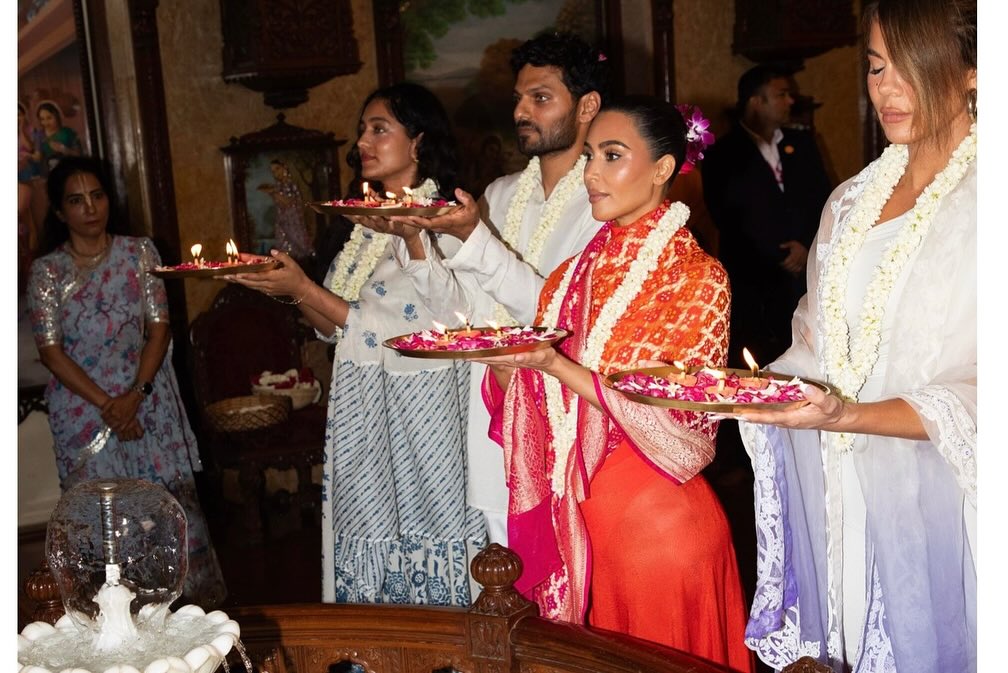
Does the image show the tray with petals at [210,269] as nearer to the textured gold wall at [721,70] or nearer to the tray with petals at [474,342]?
the tray with petals at [474,342]

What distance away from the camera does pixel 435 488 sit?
3668mm

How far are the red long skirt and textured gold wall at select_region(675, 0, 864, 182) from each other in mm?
5272

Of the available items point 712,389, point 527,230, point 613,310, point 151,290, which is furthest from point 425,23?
point 712,389

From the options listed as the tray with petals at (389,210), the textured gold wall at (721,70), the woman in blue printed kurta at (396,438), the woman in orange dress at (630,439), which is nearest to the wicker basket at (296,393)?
the woman in blue printed kurta at (396,438)

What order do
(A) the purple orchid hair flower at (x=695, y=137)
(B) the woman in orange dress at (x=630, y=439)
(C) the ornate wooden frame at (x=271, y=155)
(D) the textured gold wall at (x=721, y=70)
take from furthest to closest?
(D) the textured gold wall at (x=721, y=70)
(C) the ornate wooden frame at (x=271, y=155)
(A) the purple orchid hair flower at (x=695, y=137)
(B) the woman in orange dress at (x=630, y=439)

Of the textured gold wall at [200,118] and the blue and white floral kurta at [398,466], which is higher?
the textured gold wall at [200,118]

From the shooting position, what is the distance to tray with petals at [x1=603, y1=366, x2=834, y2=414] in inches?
79.0

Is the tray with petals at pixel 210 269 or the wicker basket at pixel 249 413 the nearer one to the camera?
the tray with petals at pixel 210 269

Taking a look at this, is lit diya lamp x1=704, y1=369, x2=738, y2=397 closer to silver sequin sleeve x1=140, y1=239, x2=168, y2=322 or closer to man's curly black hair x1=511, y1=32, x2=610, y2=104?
man's curly black hair x1=511, y1=32, x2=610, y2=104

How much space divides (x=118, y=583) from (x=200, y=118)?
4.58 m

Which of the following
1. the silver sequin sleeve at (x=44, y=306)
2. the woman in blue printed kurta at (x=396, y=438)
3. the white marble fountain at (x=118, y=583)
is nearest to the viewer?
the white marble fountain at (x=118, y=583)

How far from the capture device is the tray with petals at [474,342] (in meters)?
2.38

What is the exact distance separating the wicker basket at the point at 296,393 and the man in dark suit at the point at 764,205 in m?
2.17

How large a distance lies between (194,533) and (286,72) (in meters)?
2.22
